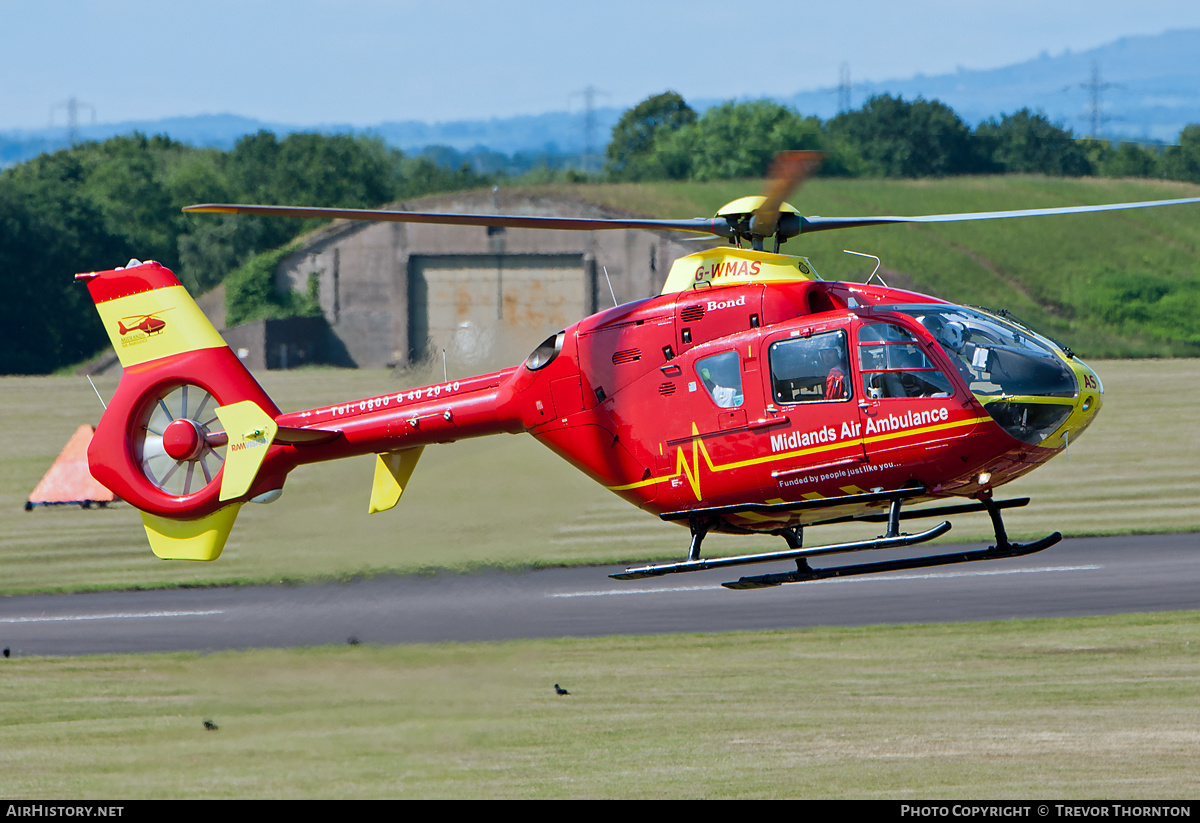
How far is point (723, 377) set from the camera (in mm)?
13383

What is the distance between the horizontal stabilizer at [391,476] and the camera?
15875mm

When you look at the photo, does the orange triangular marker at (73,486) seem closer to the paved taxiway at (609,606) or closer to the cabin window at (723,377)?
the paved taxiway at (609,606)

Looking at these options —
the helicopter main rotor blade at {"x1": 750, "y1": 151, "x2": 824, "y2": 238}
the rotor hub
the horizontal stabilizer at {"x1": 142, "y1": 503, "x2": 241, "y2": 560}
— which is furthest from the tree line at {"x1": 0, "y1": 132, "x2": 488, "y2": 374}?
the helicopter main rotor blade at {"x1": 750, "y1": 151, "x2": 824, "y2": 238}

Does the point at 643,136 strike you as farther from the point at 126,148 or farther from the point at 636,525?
the point at 636,525

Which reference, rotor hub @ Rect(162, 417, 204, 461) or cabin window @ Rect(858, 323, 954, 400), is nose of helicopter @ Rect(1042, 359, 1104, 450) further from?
rotor hub @ Rect(162, 417, 204, 461)

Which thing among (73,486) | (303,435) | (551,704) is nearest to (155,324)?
(303,435)

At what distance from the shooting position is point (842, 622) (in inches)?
864

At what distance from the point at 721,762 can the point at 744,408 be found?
515cm

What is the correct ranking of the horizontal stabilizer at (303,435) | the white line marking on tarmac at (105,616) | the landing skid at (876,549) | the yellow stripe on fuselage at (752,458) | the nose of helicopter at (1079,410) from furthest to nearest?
the white line marking on tarmac at (105,616) < the horizontal stabilizer at (303,435) < the landing skid at (876,549) < the yellow stripe on fuselage at (752,458) < the nose of helicopter at (1079,410)

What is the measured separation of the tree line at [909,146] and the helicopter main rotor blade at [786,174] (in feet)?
183

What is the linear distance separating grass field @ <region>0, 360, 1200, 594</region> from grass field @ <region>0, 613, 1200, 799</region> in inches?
59.6

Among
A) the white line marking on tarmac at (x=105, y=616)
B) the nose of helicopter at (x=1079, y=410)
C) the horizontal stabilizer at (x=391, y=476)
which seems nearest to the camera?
the nose of helicopter at (x=1079, y=410)

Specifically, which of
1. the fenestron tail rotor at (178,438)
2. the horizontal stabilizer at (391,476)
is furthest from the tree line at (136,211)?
the horizontal stabilizer at (391,476)

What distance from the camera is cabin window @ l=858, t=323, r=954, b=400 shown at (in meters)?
12.4
